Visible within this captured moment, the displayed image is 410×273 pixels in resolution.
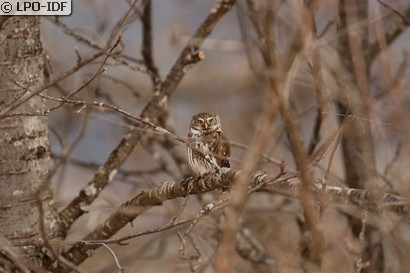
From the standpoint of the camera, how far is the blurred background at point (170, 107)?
169 inches

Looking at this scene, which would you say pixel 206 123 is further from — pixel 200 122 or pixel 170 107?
pixel 170 107

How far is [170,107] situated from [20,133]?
2639 millimetres

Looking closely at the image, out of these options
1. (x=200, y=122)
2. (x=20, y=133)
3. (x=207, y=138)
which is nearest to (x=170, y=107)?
(x=200, y=122)

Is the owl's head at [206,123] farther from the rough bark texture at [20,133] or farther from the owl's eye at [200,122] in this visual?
the rough bark texture at [20,133]

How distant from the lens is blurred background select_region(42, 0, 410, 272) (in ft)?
14.1

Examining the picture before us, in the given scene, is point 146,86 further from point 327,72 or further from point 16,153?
point 16,153

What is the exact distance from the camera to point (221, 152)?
346cm

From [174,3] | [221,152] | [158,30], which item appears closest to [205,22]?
[221,152]

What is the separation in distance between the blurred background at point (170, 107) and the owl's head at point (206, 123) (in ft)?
1.14

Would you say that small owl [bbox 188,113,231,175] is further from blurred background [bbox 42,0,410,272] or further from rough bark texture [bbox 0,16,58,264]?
rough bark texture [bbox 0,16,58,264]

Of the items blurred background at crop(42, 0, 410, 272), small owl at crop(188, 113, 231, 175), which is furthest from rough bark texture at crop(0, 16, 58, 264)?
blurred background at crop(42, 0, 410, 272)

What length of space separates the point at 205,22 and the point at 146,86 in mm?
5578

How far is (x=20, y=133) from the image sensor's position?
9.77 ft

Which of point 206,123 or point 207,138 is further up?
point 206,123
